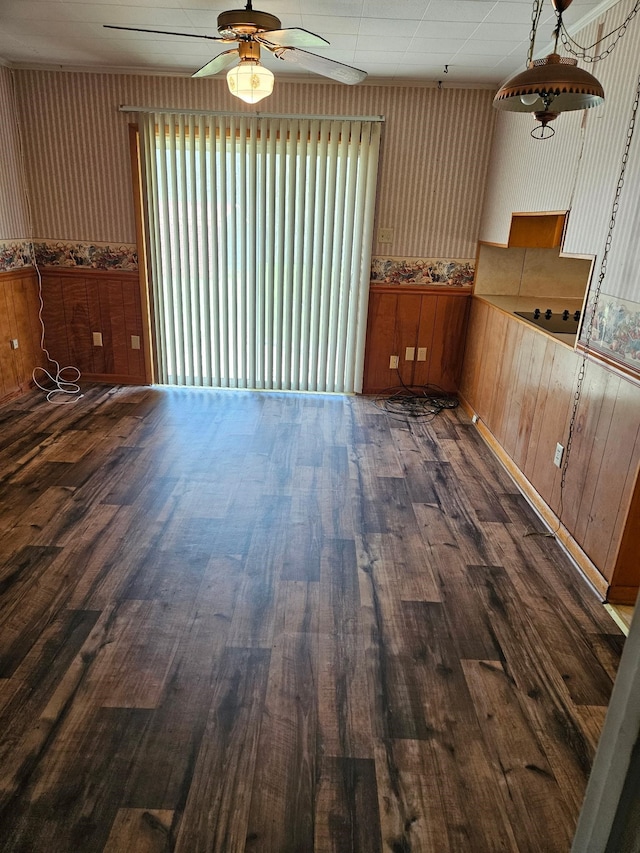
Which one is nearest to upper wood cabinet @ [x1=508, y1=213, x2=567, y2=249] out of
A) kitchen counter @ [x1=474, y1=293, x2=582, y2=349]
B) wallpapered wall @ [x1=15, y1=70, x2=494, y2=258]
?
kitchen counter @ [x1=474, y1=293, x2=582, y2=349]

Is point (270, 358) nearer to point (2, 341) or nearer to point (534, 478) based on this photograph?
point (2, 341)

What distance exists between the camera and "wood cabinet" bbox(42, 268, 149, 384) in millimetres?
5008

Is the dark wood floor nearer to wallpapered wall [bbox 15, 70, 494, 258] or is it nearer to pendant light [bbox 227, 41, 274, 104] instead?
pendant light [bbox 227, 41, 274, 104]

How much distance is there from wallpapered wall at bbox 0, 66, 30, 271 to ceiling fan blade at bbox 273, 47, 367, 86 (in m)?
2.86

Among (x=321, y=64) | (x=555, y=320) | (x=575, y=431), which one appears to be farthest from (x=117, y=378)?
(x=575, y=431)

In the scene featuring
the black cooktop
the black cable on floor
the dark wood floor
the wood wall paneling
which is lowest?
the dark wood floor

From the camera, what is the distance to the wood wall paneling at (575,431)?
7.76 feet

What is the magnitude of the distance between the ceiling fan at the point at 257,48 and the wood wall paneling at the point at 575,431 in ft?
6.12

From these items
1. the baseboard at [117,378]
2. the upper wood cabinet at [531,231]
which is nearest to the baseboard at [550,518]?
the upper wood cabinet at [531,231]

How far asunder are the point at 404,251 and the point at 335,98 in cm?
132

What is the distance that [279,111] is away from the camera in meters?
4.55

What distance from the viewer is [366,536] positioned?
288 cm

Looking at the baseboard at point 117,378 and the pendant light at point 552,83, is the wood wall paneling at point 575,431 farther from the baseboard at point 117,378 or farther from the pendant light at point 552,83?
the baseboard at point 117,378

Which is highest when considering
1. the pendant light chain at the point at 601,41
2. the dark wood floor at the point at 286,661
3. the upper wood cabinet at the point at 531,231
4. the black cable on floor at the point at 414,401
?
the pendant light chain at the point at 601,41
